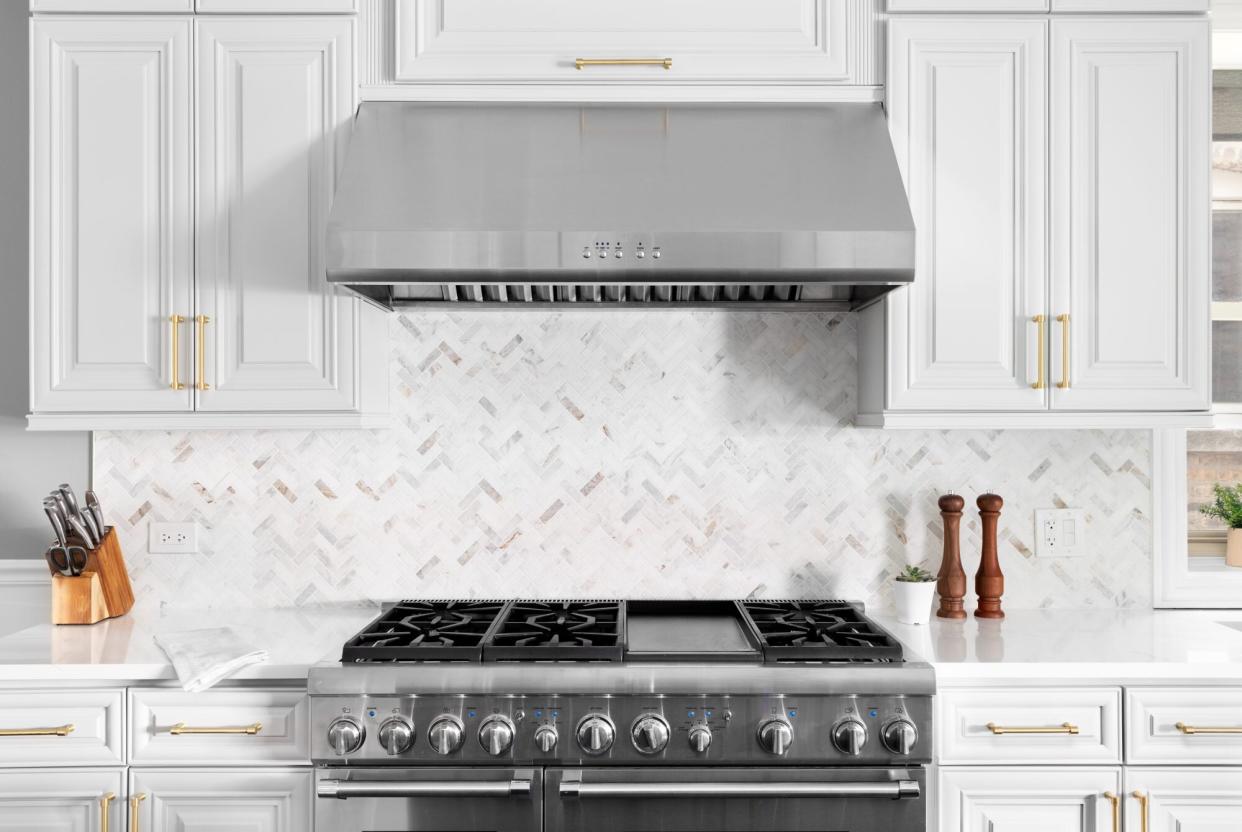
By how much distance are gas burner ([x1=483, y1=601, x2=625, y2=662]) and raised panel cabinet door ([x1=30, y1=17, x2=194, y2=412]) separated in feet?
3.01

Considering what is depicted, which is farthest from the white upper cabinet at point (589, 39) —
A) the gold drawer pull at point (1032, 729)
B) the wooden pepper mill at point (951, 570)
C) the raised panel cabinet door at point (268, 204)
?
the gold drawer pull at point (1032, 729)

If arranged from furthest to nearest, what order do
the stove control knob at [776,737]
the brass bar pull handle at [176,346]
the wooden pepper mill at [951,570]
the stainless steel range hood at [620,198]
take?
the wooden pepper mill at [951,570], the brass bar pull handle at [176,346], the stainless steel range hood at [620,198], the stove control knob at [776,737]

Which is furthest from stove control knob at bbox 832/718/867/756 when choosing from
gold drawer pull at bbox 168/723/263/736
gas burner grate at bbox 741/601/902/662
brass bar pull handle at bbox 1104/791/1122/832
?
gold drawer pull at bbox 168/723/263/736

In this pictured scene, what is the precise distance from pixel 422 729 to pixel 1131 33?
2.19 m

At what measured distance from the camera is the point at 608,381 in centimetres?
241

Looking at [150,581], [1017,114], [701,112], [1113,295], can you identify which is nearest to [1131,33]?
[1017,114]

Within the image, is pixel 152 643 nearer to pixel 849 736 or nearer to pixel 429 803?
pixel 429 803

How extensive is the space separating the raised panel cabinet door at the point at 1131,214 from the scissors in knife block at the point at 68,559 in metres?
2.36

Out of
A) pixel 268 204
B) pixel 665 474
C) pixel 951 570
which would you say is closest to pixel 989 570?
pixel 951 570

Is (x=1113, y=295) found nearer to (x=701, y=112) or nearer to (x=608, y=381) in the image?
(x=701, y=112)

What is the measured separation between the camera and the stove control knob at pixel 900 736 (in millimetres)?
1727

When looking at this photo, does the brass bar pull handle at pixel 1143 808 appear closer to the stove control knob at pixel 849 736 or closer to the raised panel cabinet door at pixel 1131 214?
the stove control knob at pixel 849 736

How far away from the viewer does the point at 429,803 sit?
1.73 m

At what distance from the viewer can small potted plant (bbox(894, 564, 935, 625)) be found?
2178 millimetres
